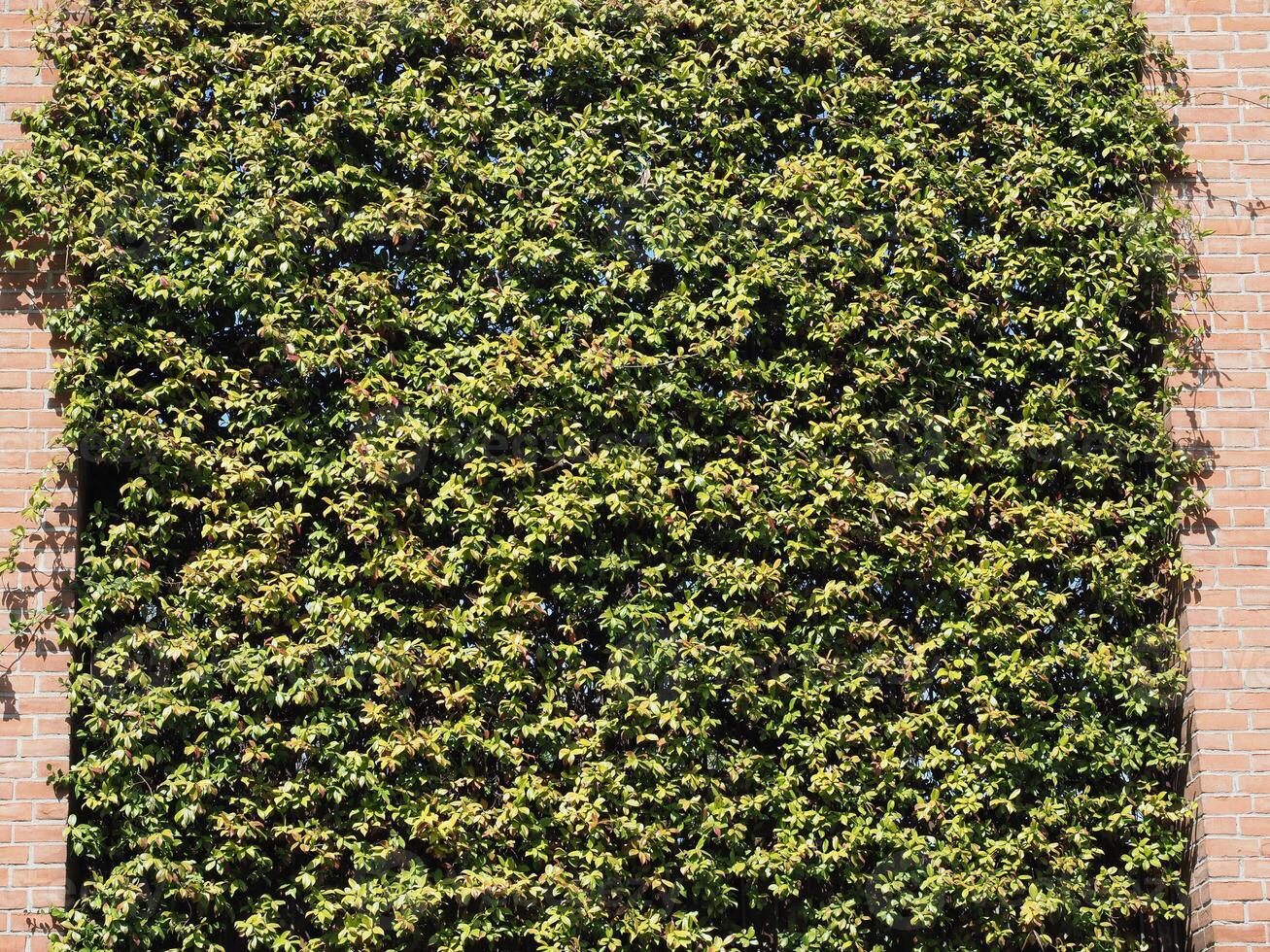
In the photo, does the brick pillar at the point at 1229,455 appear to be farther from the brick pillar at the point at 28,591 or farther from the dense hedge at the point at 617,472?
the brick pillar at the point at 28,591

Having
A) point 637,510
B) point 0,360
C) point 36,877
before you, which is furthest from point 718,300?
point 36,877

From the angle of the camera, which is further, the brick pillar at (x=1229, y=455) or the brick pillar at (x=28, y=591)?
the brick pillar at (x=1229, y=455)

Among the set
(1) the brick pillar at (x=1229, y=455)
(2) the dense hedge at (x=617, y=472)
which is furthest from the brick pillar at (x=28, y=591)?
(1) the brick pillar at (x=1229, y=455)

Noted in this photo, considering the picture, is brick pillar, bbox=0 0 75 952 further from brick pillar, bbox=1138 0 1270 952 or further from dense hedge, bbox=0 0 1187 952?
brick pillar, bbox=1138 0 1270 952

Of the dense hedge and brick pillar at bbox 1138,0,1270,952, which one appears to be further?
brick pillar at bbox 1138,0,1270,952

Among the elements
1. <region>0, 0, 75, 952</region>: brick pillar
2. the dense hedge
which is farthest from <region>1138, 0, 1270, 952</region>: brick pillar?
<region>0, 0, 75, 952</region>: brick pillar

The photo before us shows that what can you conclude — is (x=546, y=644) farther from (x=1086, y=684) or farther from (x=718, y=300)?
(x=1086, y=684)
